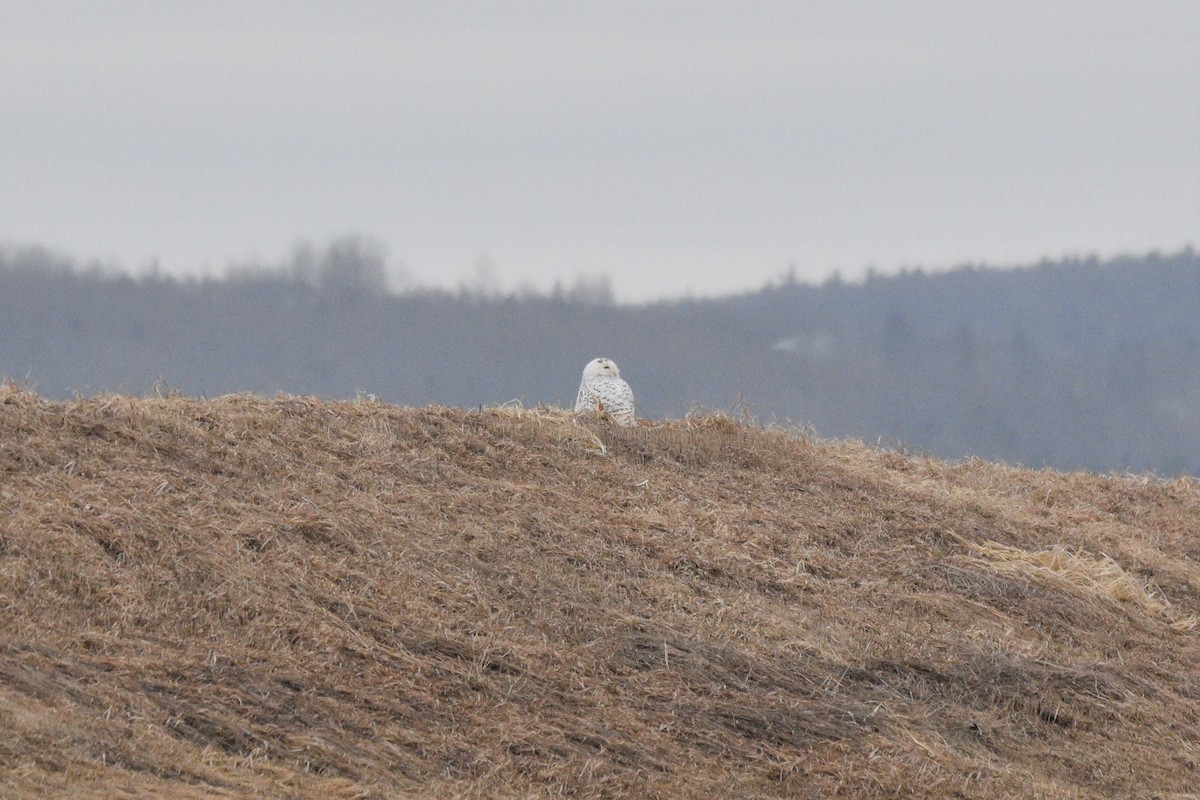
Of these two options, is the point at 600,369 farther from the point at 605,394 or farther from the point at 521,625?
the point at 521,625

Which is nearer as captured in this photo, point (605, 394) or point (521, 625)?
point (521, 625)

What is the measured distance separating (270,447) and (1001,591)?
439 cm

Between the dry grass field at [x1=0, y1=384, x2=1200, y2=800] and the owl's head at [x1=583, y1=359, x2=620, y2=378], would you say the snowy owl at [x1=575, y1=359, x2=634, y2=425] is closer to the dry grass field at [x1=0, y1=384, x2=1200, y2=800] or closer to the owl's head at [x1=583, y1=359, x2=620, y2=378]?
the owl's head at [x1=583, y1=359, x2=620, y2=378]

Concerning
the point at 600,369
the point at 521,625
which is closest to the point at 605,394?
the point at 600,369

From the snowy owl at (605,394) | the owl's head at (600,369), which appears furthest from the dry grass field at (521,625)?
the owl's head at (600,369)

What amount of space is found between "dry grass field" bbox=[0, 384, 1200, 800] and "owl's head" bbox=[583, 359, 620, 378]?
136cm

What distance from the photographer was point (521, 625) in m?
6.74

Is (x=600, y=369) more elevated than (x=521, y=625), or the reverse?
(x=600, y=369)

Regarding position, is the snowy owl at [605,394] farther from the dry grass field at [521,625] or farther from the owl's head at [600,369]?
the dry grass field at [521,625]

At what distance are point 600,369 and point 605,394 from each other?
46 centimetres

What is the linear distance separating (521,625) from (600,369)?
16.1 ft

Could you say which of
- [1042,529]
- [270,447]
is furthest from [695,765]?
[1042,529]

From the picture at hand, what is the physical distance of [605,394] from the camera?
11055 millimetres

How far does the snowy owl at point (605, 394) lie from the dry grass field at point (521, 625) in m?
0.76
